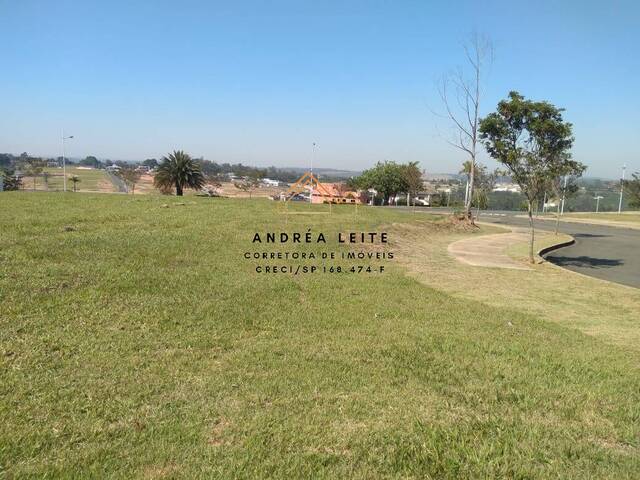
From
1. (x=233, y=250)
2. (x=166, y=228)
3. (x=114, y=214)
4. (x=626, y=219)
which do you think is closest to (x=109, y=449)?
(x=233, y=250)

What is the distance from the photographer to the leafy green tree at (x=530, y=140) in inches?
462

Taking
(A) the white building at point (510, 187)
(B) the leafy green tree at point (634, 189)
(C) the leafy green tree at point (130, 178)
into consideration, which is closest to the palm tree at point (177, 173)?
(C) the leafy green tree at point (130, 178)

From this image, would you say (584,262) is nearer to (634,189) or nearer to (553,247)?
(553,247)

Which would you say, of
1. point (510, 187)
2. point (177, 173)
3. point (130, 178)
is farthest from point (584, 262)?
point (130, 178)

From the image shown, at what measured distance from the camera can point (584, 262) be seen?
49.1 feet

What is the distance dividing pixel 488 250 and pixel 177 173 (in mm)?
23711

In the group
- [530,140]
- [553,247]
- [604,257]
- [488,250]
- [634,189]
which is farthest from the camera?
[634,189]

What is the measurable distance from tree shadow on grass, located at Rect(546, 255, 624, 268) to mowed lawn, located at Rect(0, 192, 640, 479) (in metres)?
8.73

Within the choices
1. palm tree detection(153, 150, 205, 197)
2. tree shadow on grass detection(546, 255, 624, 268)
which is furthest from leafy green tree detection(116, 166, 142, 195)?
tree shadow on grass detection(546, 255, 624, 268)

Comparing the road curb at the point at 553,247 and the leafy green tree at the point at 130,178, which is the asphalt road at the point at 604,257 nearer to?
the road curb at the point at 553,247

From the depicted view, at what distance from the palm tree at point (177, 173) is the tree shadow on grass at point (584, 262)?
24.8m

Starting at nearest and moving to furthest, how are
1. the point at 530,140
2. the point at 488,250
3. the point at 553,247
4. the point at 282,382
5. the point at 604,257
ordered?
the point at 282,382 → the point at 530,140 → the point at 488,250 → the point at 604,257 → the point at 553,247

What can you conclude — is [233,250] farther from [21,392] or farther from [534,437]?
[534,437]

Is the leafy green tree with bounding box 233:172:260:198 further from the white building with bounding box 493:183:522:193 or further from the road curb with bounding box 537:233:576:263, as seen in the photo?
the road curb with bounding box 537:233:576:263
